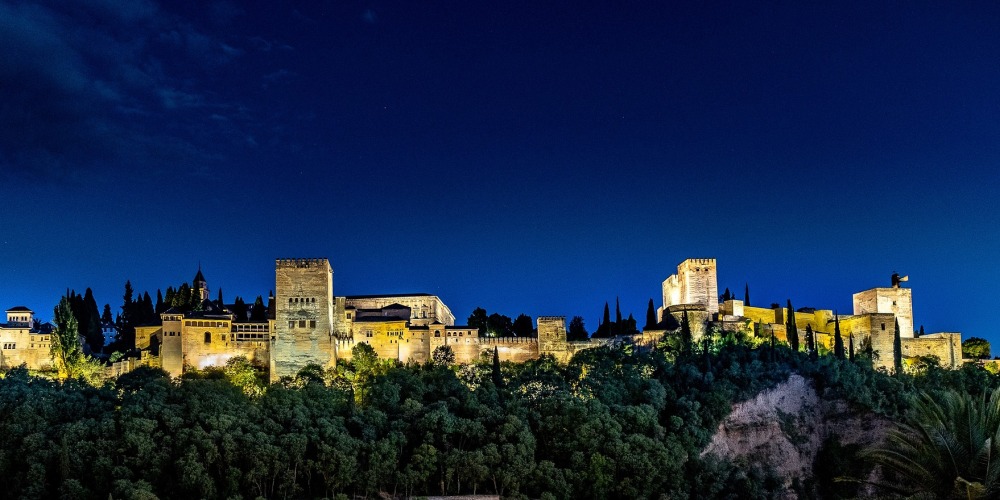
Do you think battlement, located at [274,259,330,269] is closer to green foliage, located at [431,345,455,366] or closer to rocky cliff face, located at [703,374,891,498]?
green foliage, located at [431,345,455,366]

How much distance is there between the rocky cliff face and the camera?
47.6m

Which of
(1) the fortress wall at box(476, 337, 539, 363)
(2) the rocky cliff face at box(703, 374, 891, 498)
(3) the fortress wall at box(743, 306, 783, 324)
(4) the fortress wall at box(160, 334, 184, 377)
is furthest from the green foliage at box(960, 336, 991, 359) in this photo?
(4) the fortress wall at box(160, 334, 184, 377)

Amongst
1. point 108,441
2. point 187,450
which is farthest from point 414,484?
point 108,441

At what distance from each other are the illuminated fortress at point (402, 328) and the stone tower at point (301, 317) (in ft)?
0.20

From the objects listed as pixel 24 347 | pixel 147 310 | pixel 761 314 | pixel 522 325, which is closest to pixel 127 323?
pixel 147 310

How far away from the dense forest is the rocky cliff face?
2.25ft

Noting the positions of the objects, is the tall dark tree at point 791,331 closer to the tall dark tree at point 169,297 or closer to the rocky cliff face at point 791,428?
the rocky cliff face at point 791,428

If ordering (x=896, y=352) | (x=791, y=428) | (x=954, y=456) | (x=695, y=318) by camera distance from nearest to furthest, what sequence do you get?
(x=954, y=456)
(x=791, y=428)
(x=896, y=352)
(x=695, y=318)

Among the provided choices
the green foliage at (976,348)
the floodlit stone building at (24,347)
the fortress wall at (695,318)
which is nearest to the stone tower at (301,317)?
the floodlit stone building at (24,347)

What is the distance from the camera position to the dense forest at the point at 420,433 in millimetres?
36938

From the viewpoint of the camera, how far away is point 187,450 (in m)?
36.8

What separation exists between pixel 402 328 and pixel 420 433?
55.7 ft

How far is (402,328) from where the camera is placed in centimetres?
5753

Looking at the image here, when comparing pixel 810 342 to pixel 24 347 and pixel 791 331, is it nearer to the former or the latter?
pixel 791 331
